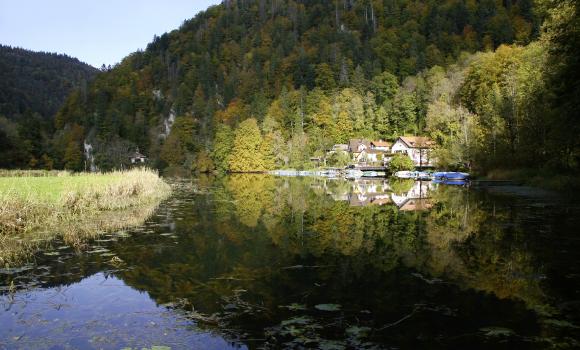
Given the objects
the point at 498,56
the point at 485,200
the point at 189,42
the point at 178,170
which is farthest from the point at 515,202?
the point at 189,42

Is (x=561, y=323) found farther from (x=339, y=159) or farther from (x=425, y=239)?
(x=339, y=159)

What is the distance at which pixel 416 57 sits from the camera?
376 ft

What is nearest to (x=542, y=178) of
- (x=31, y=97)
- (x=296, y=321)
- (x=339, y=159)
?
(x=296, y=321)

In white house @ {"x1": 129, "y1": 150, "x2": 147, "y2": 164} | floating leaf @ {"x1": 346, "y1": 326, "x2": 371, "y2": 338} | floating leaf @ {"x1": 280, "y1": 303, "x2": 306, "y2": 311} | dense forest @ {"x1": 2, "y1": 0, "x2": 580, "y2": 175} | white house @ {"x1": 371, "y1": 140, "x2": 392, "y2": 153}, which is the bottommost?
floating leaf @ {"x1": 280, "y1": 303, "x2": 306, "y2": 311}

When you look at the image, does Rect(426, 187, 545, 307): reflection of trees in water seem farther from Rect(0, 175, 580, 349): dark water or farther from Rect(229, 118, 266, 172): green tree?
Rect(229, 118, 266, 172): green tree

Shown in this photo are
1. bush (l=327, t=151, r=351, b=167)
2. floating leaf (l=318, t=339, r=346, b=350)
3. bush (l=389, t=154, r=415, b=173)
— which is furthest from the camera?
bush (l=327, t=151, r=351, b=167)

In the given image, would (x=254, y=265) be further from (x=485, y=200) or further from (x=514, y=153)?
(x=514, y=153)

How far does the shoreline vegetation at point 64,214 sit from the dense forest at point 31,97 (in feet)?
167

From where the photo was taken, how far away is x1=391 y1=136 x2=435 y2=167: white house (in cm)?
8040

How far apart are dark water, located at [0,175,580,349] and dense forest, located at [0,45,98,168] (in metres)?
62.7

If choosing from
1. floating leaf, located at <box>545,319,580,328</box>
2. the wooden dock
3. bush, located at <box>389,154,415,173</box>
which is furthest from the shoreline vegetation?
bush, located at <box>389,154,415,173</box>

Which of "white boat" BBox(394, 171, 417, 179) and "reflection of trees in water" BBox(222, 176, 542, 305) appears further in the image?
"white boat" BBox(394, 171, 417, 179)

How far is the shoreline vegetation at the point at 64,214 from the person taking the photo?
13469mm

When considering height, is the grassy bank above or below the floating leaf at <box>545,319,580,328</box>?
above
